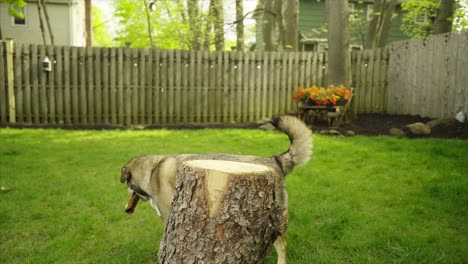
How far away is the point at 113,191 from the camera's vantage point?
5.07 meters

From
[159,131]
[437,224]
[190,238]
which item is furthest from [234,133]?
[190,238]

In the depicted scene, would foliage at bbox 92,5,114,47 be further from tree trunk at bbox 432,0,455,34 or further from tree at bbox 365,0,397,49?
tree trunk at bbox 432,0,455,34

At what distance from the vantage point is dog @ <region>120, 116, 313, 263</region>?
296 centimetres

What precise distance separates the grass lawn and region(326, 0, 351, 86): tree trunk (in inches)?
121

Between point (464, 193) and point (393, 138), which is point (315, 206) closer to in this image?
point (464, 193)

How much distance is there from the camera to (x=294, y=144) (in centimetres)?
313

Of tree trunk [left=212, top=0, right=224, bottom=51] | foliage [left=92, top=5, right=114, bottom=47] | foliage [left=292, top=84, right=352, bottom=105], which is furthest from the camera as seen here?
foliage [left=92, top=5, right=114, bottom=47]

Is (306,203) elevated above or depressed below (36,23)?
below

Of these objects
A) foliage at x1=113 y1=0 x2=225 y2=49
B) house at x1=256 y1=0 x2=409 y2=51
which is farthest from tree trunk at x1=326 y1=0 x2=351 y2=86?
house at x1=256 y1=0 x2=409 y2=51

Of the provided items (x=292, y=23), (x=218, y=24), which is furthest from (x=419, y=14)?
(x=292, y=23)

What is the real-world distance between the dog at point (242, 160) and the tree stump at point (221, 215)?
50 cm

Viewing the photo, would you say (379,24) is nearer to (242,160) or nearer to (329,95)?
(329,95)

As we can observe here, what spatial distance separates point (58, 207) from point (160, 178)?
1998 mm

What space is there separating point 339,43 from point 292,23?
2.86m
